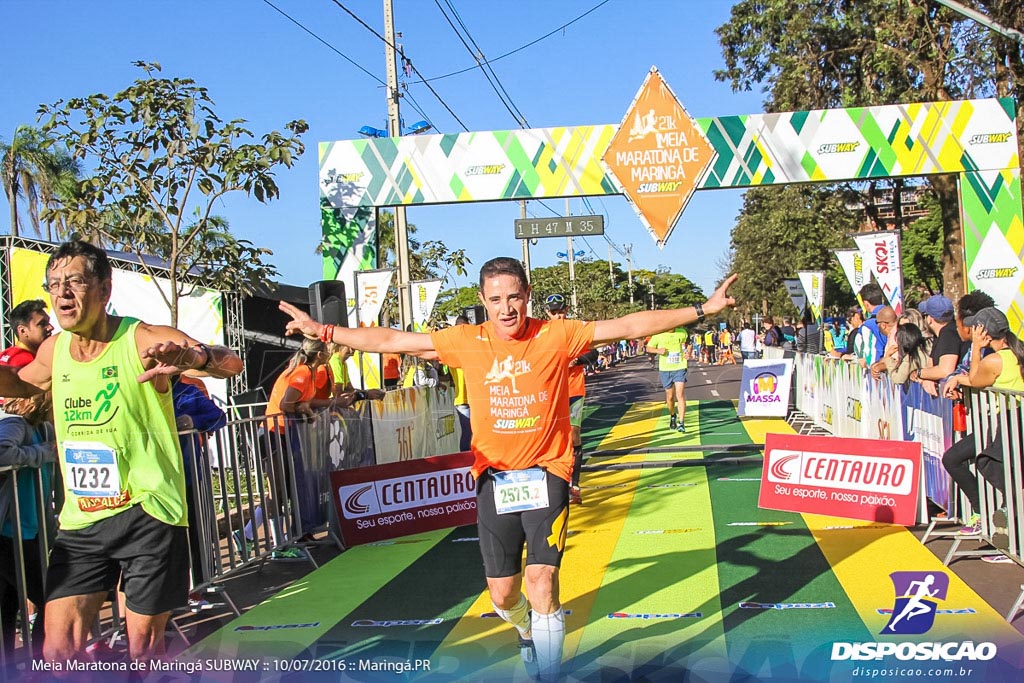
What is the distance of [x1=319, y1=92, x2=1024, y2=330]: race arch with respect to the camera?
12.7 metres

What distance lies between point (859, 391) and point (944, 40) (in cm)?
1280

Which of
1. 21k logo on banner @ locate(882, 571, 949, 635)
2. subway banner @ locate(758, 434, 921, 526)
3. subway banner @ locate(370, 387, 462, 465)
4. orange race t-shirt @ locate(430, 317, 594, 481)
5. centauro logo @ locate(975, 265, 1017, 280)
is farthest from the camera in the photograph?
centauro logo @ locate(975, 265, 1017, 280)

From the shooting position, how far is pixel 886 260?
552 inches

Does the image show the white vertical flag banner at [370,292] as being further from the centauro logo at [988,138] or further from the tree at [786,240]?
the tree at [786,240]

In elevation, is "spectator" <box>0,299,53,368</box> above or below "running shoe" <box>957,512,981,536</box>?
above

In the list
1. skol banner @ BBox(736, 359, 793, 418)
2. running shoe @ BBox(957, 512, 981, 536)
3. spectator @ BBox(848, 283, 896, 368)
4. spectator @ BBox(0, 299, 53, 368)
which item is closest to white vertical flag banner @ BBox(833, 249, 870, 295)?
spectator @ BBox(848, 283, 896, 368)

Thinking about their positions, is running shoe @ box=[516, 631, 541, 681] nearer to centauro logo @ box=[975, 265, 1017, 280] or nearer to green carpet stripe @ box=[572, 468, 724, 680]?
green carpet stripe @ box=[572, 468, 724, 680]

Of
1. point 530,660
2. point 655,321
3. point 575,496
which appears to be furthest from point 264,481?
point 655,321

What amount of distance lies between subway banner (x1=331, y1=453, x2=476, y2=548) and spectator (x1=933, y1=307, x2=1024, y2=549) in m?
4.15

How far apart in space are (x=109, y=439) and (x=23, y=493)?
1.40 meters

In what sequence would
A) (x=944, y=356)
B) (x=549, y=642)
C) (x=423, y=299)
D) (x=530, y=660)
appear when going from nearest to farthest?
1. (x=549, y=642)
2. (x=530, y=660)
3. (x=944, y=356)
4. (x=423, y=299)

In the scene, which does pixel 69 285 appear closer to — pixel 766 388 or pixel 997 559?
pixel 997 559

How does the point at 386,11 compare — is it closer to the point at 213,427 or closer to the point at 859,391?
the point at 859,391

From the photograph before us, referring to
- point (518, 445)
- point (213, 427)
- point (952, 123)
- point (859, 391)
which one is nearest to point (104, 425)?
point (518, 445)
